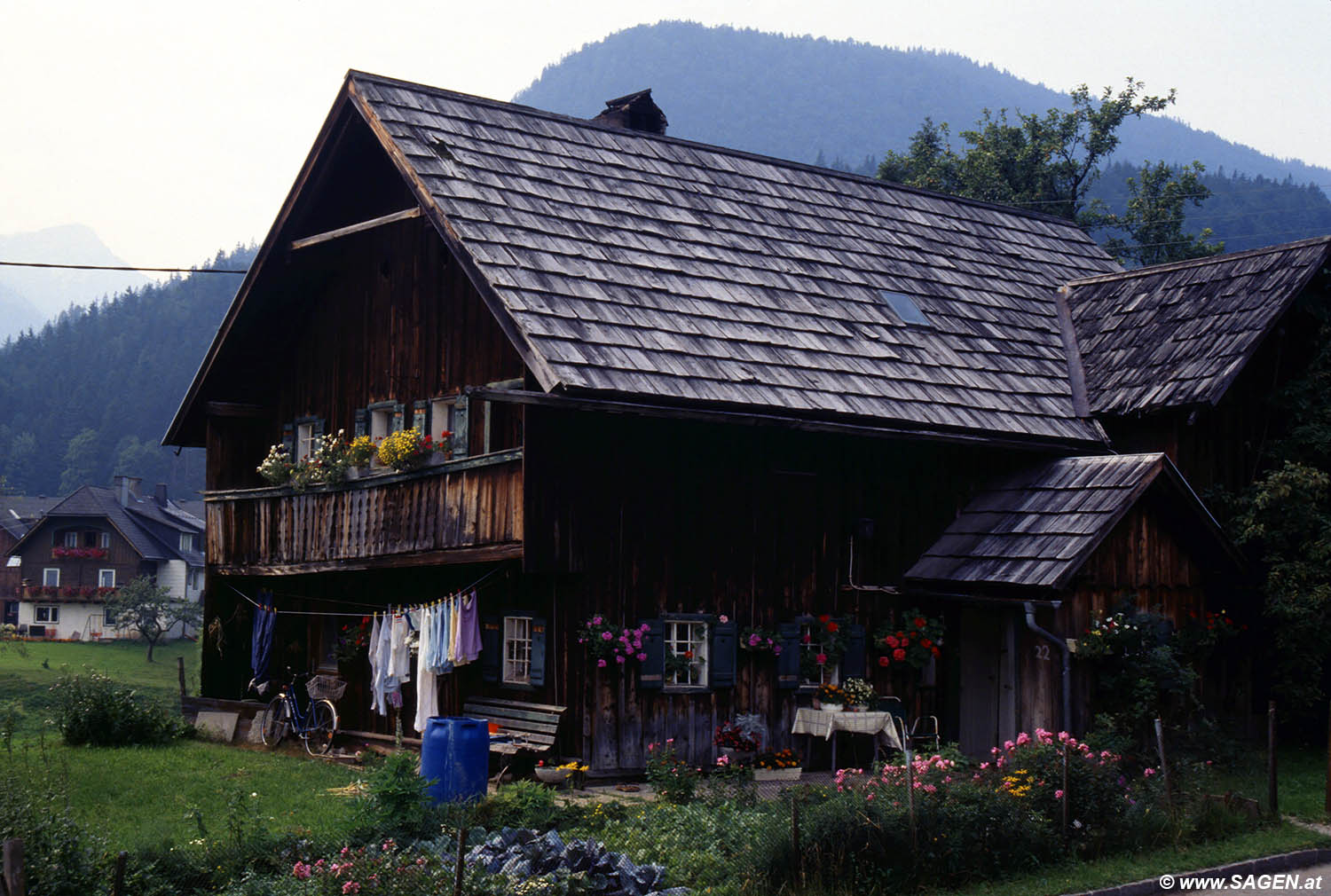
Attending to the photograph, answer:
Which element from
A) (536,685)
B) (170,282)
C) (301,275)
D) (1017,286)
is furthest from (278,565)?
(170,282)

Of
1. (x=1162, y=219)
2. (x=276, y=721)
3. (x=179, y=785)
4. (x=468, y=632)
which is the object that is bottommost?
(x=179, y=785)

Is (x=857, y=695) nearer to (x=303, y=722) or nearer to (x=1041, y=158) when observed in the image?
(x=303, y=722)

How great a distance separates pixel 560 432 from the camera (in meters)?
17.7

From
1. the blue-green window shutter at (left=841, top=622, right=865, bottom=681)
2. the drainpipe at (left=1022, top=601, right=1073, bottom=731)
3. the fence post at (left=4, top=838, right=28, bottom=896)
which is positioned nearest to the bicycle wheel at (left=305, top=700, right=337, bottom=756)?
the blue-green window shutter at (left=841, top=622, right=865, bottom=681)

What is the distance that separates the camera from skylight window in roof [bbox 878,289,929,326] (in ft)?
74.1

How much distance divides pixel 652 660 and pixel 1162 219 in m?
27.5

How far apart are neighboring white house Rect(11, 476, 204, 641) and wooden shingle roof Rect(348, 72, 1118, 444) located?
6334cm

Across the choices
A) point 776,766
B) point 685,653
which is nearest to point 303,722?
point 685,653

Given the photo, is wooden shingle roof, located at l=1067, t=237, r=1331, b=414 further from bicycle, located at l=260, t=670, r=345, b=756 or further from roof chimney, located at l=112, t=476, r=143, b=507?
roof chimney, located at l=112, t=476, r=143, b=507

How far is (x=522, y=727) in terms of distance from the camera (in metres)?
17.9

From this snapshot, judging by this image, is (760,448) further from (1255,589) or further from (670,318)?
(1255,589)

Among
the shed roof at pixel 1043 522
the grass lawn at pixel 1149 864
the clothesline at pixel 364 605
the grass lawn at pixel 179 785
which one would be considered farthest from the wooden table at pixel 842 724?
the grass lawn at pixel 179 785

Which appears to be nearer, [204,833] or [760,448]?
[204,833]

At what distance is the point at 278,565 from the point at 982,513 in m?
10.4
